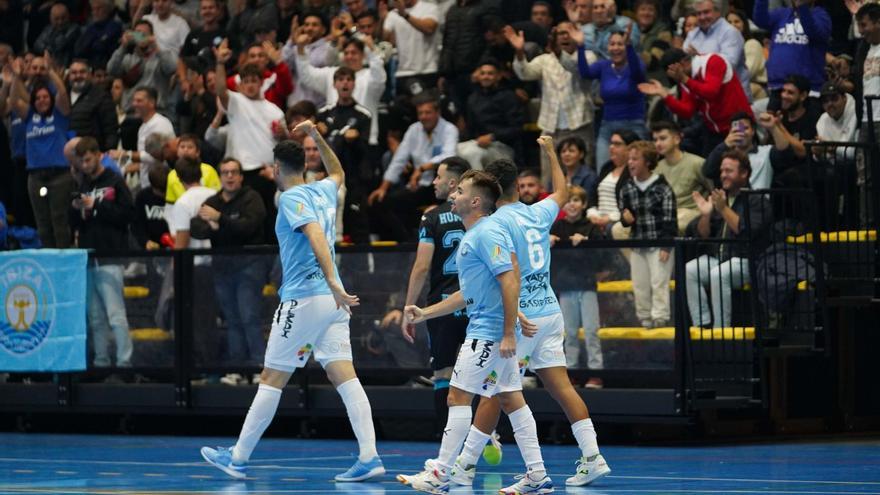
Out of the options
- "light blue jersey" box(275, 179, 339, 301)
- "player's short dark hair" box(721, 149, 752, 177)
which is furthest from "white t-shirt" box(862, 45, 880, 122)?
"light blue jersey" box(275, 179, 339, 301)

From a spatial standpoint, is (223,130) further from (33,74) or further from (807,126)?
(807,126)

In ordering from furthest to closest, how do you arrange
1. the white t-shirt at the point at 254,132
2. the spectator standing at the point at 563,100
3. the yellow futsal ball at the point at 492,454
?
the white t-shirt at the point at 254,132 → the spectator standing at the point at 563,100 → the yellow futsal ball at the point at 492,454

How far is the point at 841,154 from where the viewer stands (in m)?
15.8

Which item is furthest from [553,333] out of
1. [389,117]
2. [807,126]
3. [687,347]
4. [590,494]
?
[389,117]

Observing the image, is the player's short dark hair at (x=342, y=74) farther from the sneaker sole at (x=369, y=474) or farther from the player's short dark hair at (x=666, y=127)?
the sneaker sole at (x=369, y=474)

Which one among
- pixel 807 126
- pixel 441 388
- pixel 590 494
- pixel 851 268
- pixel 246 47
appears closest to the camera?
pixel 590 494

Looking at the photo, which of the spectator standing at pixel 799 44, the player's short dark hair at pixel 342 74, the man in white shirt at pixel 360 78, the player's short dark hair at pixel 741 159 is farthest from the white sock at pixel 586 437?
the man in white shirt at pixel 360 78

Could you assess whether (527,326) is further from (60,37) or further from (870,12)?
(60,37)

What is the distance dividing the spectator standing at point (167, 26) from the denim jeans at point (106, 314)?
5.64 metres

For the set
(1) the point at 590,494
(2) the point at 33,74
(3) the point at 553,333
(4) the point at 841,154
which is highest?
(2) the point at 33,74

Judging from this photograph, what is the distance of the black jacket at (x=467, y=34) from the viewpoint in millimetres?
19203

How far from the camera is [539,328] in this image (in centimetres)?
1095

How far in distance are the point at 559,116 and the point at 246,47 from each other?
196 inches

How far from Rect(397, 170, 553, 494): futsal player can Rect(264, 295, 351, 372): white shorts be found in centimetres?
130
